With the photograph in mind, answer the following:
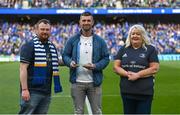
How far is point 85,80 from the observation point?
8.29m

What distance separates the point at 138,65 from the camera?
7.51 m

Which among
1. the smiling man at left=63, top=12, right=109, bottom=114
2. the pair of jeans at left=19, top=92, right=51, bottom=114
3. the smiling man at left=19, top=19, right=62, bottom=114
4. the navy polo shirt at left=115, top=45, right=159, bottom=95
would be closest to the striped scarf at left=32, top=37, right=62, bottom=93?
the smiling man at left=19, top=19, right=62, bottom=114

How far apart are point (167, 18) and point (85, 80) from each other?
1744 inches

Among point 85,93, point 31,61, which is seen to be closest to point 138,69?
point 85,93

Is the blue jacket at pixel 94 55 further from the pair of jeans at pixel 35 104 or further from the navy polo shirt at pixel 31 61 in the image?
the pair of jeans at pixel 35 104

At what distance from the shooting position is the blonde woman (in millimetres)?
7508

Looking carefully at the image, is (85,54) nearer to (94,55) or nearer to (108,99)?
(94,55)

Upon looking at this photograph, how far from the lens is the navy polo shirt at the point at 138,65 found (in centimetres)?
752

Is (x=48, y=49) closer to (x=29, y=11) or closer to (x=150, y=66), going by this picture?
(x=150, y=66)

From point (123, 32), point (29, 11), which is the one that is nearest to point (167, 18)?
point (123, 32)

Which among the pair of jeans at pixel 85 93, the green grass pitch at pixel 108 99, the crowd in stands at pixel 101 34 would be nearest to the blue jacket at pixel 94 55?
the pair of jeans at pixel 85 93

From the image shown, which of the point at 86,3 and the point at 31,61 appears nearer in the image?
the point at 31,61

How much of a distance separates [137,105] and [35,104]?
1.63 meters

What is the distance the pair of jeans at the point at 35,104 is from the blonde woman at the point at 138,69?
1272 mm
